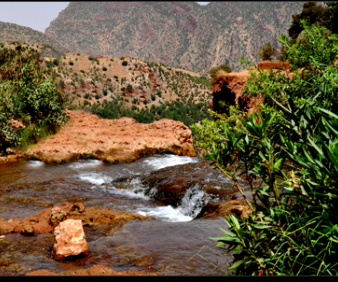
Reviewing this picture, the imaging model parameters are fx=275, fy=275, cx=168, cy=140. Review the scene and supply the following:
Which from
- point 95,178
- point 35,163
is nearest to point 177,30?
point 35,163

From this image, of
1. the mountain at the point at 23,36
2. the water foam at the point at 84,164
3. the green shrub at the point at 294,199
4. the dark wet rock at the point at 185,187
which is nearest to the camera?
the green shrub at the point at 294,199

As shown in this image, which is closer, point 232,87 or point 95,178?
point 95,178

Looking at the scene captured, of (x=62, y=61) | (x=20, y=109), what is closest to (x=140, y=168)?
(x=20, y=109)

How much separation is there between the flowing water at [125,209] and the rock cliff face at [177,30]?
393ft

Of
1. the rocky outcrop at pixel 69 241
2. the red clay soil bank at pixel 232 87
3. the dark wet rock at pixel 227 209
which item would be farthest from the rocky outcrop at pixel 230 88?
the rocky outcrop at pixel 69 241

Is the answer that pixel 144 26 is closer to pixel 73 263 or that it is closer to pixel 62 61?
pixel 62 61

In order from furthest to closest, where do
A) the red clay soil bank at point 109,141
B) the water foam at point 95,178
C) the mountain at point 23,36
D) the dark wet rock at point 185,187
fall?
the mountain at point 23,36 < the red clay soil bank at point 109,141 < the water foam at point 95,178 < the dark wet rock at point 185,187

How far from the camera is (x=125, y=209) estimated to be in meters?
7.20

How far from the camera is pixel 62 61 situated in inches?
2095

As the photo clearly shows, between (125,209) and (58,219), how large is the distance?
2.24 meters

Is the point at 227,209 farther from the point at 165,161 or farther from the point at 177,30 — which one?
the point at 177,30

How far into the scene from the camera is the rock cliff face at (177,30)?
136 meters

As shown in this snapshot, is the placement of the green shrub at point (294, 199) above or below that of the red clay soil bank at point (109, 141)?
above

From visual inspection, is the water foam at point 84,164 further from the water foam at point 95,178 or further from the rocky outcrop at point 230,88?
the rocky outcrop at point 230,88
